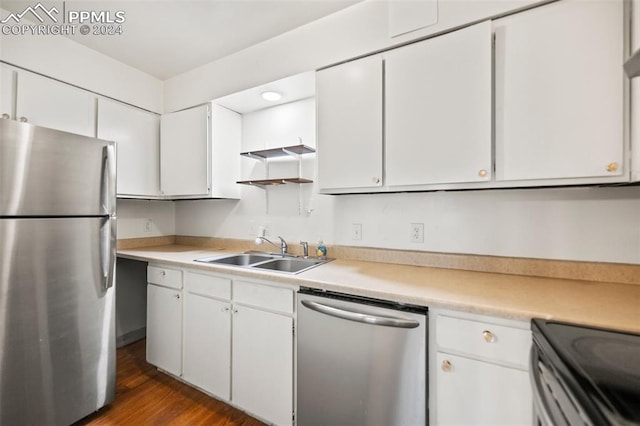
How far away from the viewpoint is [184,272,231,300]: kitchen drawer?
1.65 metres

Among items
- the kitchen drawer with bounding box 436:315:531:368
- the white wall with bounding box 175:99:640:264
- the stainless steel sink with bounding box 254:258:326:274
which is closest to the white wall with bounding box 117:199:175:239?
the white wall with bounding box 175:99:640:264

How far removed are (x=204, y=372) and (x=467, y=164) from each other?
6.60ft

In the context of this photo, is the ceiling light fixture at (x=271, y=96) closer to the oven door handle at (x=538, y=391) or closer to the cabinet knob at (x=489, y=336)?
the cabinet knob at (x=489, y=336)

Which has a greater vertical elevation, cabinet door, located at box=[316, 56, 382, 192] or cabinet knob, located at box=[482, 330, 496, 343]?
cabinet door, located at box=[316, 56, 382, 192]

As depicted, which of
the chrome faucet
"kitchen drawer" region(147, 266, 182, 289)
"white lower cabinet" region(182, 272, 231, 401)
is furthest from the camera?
the chrome faucet

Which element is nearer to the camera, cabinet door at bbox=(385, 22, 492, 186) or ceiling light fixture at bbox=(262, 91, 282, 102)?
cabinet door at bbox=(385, 22, 492, 186)

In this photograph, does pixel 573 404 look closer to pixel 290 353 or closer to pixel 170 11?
pixel 290 353

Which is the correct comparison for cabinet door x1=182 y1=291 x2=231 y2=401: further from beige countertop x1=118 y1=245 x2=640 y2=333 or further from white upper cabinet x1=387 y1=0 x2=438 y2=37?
white upper cabinet x1=387 y1=0 x2=438 y2=37

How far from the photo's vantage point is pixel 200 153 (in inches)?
90.6

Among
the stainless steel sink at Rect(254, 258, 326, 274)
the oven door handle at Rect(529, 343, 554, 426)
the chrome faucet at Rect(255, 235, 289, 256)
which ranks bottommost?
the oven door handle at Rect(529, 343, 554, 426)

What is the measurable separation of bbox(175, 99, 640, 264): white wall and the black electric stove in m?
0.71

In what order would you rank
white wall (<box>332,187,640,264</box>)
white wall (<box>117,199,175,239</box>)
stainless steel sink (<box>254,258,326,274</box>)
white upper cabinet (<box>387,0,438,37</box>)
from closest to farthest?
white wall (<box>332,187,640,264</box>)
white upper cabinet (<box>387,0,438,37</box>)
stainless steel sink (<box>254,258,326,274</box>)
white wall (<box>117,199,175,239</box>)

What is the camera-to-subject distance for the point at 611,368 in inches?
25.0

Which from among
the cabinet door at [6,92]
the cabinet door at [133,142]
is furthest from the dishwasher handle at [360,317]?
the cabinet door at [6,92]
